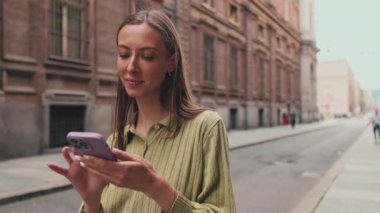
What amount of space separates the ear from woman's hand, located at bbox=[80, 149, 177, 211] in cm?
45

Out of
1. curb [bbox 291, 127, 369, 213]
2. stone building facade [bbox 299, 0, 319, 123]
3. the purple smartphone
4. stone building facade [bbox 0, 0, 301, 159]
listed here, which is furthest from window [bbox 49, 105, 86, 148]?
stone building facade [bbox 299, 0, 319, 123]

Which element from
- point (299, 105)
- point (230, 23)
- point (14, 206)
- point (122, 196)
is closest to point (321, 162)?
point (14, 206)

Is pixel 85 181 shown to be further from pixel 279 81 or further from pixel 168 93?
pixel 279 81

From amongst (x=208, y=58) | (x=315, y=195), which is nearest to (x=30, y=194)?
(x=315, y=195)

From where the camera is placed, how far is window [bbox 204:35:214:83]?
26.2 metres

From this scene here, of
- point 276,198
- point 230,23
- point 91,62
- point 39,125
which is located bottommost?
point 276,198

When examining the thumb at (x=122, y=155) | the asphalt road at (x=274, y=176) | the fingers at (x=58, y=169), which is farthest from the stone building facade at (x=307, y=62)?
the thumb at (x=122, y=155)

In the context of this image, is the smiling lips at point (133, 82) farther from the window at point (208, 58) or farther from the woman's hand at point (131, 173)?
the window at point (208, 58)

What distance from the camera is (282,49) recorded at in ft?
148

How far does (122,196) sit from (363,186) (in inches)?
331

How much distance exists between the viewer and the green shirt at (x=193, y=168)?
1444 millimetres

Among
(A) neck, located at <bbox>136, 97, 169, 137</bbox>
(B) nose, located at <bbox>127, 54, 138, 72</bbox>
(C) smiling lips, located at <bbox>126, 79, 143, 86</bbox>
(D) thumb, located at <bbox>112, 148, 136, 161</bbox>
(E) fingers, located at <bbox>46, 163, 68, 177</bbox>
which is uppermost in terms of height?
(B) nose, located at <bbox>127, 54, 138, 72</bbox>

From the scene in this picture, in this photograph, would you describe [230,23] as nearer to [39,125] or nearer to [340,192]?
[39,125]

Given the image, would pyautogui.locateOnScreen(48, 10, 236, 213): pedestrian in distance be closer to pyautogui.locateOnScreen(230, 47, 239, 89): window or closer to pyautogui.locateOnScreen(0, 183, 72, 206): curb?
pyautogui.locateOnScreen(0, 183, 72, 206): curb
